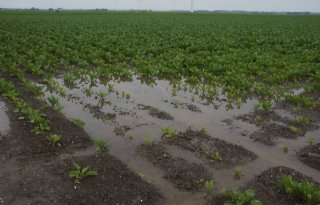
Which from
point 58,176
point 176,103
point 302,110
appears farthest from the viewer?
point 176,103

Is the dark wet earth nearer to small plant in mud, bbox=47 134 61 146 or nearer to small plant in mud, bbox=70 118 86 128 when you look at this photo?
small plant in mud, bbox=70 118 86 128

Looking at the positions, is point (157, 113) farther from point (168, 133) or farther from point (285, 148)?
point (285, 148)

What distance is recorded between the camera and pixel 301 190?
536 centimetres

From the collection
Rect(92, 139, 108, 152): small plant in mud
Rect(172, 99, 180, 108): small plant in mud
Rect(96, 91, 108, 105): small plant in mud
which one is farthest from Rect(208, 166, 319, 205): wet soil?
Rect(96, 91, 108, 105): small plant in mud

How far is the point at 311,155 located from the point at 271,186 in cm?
179

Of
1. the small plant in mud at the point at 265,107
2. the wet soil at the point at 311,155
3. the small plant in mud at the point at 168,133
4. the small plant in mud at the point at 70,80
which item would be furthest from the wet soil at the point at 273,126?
the small plant in mud at the point at 70,80

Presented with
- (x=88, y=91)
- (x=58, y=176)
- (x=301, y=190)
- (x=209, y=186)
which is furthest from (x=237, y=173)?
(x=88, y=91)

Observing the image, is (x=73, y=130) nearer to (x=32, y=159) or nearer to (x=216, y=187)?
(x=32, y=159)

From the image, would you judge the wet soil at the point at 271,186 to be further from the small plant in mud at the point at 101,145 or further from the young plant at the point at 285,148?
the small plant in mud at the point at 101,145

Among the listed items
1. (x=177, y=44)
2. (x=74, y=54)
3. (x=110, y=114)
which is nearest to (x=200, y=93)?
(x=110, y=114)

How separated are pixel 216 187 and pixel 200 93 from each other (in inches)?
234

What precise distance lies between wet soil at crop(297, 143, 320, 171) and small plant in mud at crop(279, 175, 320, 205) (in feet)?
3.47

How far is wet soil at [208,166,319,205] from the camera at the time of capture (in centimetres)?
536

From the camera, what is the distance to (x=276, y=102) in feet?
34.1
